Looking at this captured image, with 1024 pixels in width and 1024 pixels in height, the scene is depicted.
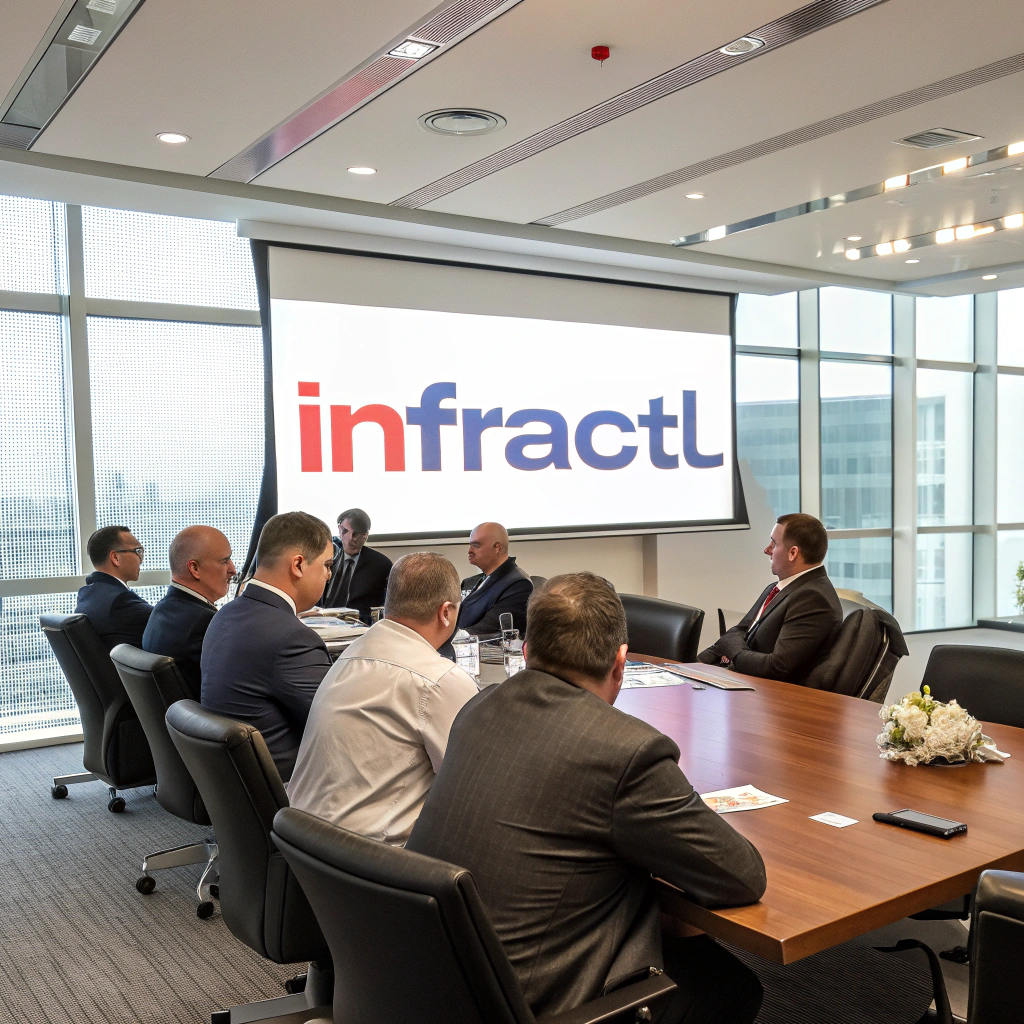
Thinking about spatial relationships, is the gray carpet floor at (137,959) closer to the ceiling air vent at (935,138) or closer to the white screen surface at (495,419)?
the white screen surface at (495,419)

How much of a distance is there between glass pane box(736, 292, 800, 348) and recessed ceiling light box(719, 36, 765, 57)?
5.41 meters

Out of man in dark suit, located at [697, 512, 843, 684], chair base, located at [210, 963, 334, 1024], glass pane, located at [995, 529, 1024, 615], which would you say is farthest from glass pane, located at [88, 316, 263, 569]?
glass pane, located at [995, 529, 1024, 615]

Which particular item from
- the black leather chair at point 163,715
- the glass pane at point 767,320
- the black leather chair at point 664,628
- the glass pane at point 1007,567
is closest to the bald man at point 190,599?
the black leather chair at point 163,715

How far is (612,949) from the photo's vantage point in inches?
69.6

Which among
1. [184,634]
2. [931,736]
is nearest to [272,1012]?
[184,634]

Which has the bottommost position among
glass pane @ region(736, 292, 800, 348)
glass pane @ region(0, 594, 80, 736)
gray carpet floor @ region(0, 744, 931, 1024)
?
gray carpet floor @ region(0, 744, 931, 1024)

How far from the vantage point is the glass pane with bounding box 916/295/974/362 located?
10539 mm

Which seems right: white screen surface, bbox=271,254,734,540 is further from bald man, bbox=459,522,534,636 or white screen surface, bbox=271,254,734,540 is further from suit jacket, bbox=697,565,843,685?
suit jacket, bbox=697,565,843,685

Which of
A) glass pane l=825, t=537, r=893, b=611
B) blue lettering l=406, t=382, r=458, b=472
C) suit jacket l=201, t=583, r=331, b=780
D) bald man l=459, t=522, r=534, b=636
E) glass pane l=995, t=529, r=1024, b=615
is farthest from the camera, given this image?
glass pane l=995, t=529, r=1024, b=615

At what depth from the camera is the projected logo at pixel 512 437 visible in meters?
6.77

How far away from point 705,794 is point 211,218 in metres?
5.22

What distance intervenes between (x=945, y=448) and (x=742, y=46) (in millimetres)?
7978

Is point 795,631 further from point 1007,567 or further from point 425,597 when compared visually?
point 1007,567

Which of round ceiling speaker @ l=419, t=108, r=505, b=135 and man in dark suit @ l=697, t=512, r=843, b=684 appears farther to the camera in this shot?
round ceiling speaker @ l=419, t=108, r=505, b=135
